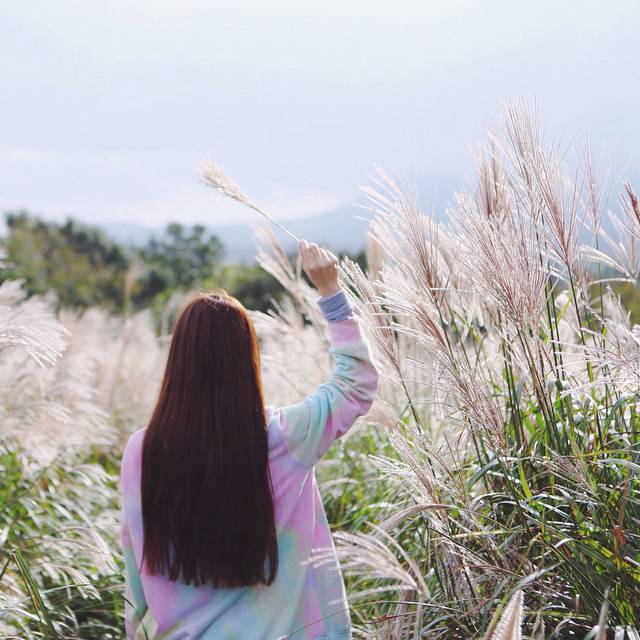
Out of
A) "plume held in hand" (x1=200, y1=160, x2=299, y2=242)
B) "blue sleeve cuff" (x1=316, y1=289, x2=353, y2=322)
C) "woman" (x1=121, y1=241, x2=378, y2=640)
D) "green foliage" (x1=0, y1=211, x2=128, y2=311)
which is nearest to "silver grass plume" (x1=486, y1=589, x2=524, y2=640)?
"woman" (x1=121, y1=241, x2=378, y2=640)

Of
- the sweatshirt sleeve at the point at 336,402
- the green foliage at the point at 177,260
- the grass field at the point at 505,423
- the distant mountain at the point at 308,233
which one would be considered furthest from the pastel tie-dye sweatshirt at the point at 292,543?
the green foliage at the point at 177,260

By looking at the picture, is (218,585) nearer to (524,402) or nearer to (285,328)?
(524,402)

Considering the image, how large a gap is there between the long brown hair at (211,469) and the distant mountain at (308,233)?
0.77 meters

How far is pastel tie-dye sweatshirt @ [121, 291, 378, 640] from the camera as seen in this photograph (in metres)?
1.97

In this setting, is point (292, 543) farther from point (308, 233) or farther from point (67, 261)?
point (67, 261)

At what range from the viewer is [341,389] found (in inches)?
79.1

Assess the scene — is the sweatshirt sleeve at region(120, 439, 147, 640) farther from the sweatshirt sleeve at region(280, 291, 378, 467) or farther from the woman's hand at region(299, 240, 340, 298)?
the woman's hand at region(299, 240, 340, 298)

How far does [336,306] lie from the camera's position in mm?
2059

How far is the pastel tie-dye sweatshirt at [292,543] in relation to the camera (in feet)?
6.48

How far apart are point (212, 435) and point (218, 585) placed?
37 cm

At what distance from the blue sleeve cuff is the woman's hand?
17 millimetres

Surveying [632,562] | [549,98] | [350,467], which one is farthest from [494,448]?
[350,467]

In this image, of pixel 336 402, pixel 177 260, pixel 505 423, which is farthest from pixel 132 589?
pixel 177 260

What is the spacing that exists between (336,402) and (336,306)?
246 mm
